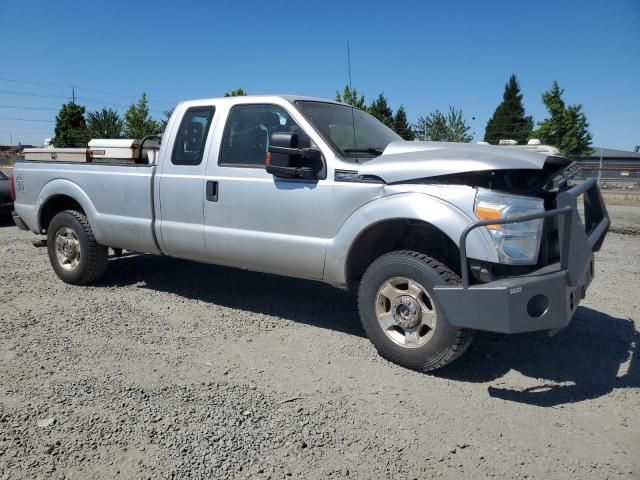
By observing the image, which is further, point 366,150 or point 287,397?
point 366,150

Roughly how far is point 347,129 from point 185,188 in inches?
63.2

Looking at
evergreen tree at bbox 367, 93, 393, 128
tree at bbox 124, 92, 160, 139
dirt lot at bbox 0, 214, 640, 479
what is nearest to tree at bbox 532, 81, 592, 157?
evergreen tree at bbox 367, 93, 393, 128

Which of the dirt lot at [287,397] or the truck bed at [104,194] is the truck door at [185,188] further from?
the dirt lot at [287,397]

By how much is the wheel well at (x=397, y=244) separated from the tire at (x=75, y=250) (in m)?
3.18

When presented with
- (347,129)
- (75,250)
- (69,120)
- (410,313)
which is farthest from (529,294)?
(69,120)

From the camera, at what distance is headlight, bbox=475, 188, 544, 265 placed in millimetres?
3244

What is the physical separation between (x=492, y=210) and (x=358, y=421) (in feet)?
5.09

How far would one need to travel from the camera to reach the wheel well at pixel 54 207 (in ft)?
19.7

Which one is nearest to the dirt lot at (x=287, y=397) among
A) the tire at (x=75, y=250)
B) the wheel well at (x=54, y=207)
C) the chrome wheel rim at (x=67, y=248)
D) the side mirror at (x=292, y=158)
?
the tire at (x=75, y=250)

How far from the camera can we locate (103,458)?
2635mm

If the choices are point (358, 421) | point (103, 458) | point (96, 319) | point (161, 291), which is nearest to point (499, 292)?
point (358, 421)

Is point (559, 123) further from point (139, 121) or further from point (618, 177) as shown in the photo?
point (139, 121)

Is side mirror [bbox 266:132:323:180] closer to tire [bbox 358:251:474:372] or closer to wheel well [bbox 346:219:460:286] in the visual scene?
wheel well [bbox 346:219:460:286]

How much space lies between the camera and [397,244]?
416 cm
